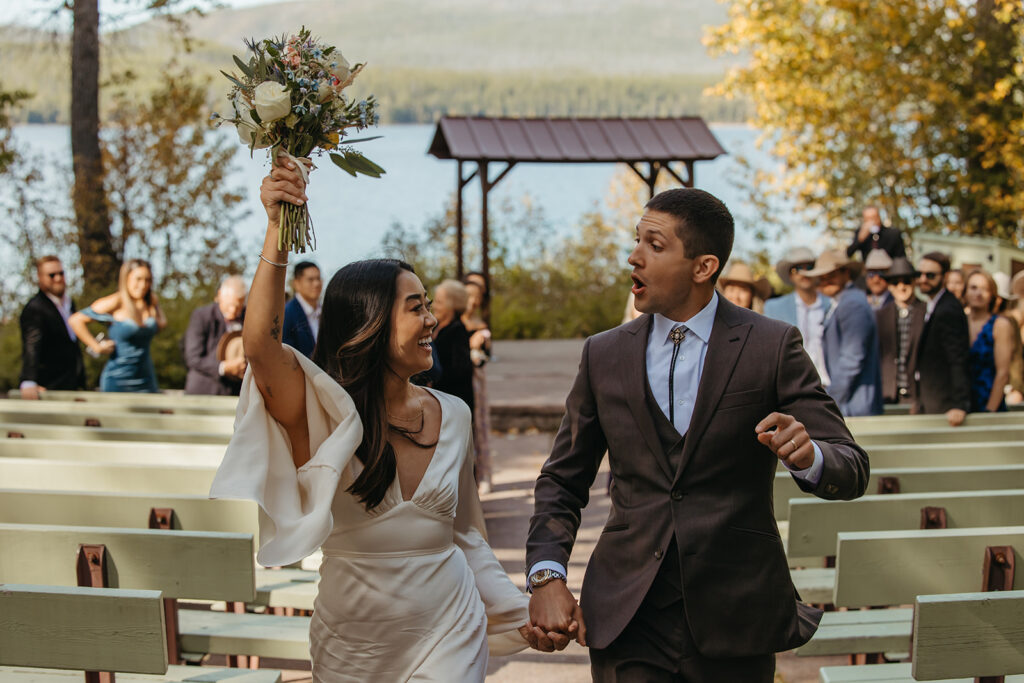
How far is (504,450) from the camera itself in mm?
11164

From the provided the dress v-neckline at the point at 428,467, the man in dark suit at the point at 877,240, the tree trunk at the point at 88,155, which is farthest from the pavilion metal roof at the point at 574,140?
the dress v-neckline at the point at 428,467

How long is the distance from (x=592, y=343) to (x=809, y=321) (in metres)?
5.42

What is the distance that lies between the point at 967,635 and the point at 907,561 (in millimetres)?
633

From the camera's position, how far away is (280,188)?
2.87 m

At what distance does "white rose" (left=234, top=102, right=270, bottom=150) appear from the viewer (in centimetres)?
293

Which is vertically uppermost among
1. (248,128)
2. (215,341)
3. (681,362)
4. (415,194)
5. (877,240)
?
(415,194)

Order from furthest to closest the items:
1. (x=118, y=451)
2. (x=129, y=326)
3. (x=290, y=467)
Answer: (x=129, y=326), (x=118, y=451), (x=290, y=467)

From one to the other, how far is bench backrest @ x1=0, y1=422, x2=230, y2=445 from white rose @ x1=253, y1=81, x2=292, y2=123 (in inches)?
153

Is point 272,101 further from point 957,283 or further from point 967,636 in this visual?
point 957,283

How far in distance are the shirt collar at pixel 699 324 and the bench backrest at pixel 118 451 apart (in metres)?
3.28

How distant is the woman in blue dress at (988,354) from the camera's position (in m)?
7.66

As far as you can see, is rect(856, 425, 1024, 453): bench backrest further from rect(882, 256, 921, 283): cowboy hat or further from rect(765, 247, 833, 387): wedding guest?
rect(882, 256, 921, 283): cowboy hat

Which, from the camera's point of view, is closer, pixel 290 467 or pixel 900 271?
pixel 290 467

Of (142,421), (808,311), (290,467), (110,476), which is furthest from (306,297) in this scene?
(290,467)
